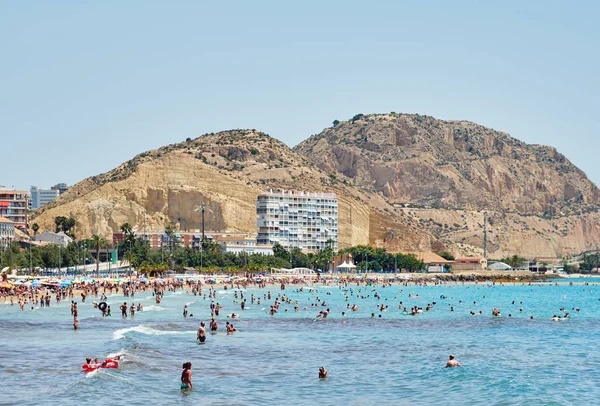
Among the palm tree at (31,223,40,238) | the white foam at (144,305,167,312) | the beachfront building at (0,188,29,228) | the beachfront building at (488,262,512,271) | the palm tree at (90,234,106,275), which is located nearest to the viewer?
the white foam at (144,305,167,312)

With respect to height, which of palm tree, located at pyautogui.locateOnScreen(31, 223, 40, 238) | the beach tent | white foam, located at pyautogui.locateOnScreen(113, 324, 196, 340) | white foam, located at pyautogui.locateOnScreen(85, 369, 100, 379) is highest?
palm tree, located at pyautogui.locateOnScreen(31, 223, 40, 238)

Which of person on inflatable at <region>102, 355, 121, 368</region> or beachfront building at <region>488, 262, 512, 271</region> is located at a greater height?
beachfront building at <region>488, 262, 512, 271</region>

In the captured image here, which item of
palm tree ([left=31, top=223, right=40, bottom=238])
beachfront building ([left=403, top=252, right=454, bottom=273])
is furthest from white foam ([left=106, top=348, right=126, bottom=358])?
beachfront building ([left=403, top=252, right=454, bottom=273])

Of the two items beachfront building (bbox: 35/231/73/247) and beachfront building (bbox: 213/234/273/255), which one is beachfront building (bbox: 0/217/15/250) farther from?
beachfront building (bbox: 213/234/273/255)

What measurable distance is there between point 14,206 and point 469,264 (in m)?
93.5

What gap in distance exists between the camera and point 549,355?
42938 mm

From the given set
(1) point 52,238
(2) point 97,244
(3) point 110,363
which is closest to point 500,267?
(1) point 52,238

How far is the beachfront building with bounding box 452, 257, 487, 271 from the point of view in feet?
Answer: 618

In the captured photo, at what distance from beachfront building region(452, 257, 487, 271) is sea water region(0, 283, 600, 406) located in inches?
4744

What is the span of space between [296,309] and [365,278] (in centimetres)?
7154

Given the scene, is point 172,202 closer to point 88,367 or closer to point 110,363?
point 110,363

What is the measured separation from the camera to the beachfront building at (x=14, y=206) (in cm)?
15588

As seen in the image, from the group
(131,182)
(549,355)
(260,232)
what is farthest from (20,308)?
(131,182)

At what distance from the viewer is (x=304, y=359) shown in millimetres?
41125
